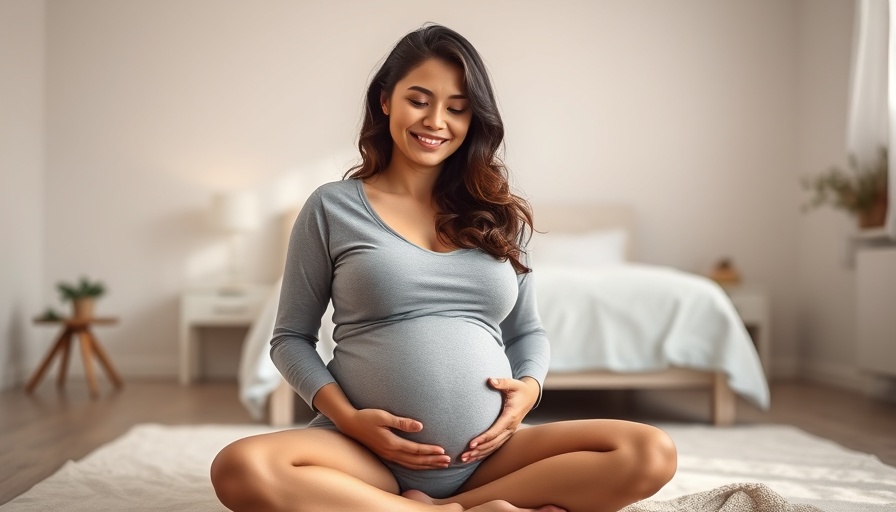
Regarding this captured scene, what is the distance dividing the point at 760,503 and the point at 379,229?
100 cm

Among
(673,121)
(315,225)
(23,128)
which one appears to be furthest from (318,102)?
(315,225)

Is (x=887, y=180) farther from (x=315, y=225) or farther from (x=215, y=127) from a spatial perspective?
(x=215, y=127)

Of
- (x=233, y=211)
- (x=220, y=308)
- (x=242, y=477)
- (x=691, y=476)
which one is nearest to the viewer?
(x=242, y=477)

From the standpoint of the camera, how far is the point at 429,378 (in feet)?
5.21

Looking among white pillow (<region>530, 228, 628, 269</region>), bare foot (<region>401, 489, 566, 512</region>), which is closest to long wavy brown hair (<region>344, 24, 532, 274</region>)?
bare foot (<region>401, 489, 566, 512</region>)

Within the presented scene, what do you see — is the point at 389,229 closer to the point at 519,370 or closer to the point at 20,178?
the point at 519,370

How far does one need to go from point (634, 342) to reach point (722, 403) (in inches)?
17.7

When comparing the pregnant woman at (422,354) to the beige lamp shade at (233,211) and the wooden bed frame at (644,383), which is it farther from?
the beige lamp shade at (233,211)

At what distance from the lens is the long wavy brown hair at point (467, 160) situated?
5.63 ft

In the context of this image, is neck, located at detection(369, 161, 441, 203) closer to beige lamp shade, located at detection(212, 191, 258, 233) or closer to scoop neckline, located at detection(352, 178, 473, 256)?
scoop neckline, located at detection(352, 178, 473, 256)

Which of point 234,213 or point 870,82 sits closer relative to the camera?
point 870,82

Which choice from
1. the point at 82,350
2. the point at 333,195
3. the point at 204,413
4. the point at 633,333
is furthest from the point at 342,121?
the point at 333,195

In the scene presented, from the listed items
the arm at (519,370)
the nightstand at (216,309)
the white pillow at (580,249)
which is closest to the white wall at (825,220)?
the white pillow at (580,249)

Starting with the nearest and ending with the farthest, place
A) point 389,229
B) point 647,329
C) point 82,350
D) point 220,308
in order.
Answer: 1. point 389,229
2. point 647,329
3. point 82,350
4. point 220,308
